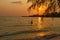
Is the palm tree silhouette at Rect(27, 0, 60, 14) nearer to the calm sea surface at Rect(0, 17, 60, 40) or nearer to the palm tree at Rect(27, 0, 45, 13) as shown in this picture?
the palm tree at Rect(27, 0, 45, 13)

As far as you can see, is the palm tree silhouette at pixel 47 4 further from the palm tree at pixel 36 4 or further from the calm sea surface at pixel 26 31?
the calm sea surface at pixel 26 31

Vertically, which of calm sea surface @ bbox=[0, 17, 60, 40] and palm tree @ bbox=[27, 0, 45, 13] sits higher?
palm tree @ bbox=[27, 0, 45, 13]

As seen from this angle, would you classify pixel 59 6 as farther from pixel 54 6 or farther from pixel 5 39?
pixel 5 39

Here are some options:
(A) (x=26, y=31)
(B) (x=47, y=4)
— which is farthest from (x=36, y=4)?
(A) (x=26, y=31)

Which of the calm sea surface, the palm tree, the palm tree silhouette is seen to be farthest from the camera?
the calm sea surface

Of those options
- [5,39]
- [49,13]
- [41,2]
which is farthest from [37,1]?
[5,39]

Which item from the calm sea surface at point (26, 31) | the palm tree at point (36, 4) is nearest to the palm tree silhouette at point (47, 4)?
the palm tree at point (36, 4)

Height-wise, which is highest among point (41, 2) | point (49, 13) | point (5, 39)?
point (41, 2)

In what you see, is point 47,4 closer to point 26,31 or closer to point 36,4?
point 36,4

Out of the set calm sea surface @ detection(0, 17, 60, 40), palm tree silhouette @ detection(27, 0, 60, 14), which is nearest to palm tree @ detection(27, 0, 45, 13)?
palm tree silhouette @ detection(27, 0, 60, 14)

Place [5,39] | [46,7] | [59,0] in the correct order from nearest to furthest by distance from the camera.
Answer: [59,0] < [46,7] < [5,39]

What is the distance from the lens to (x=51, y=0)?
9445 mm

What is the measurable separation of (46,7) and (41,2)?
0.38m

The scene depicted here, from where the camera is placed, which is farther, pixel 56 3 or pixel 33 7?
pixel 33 7
